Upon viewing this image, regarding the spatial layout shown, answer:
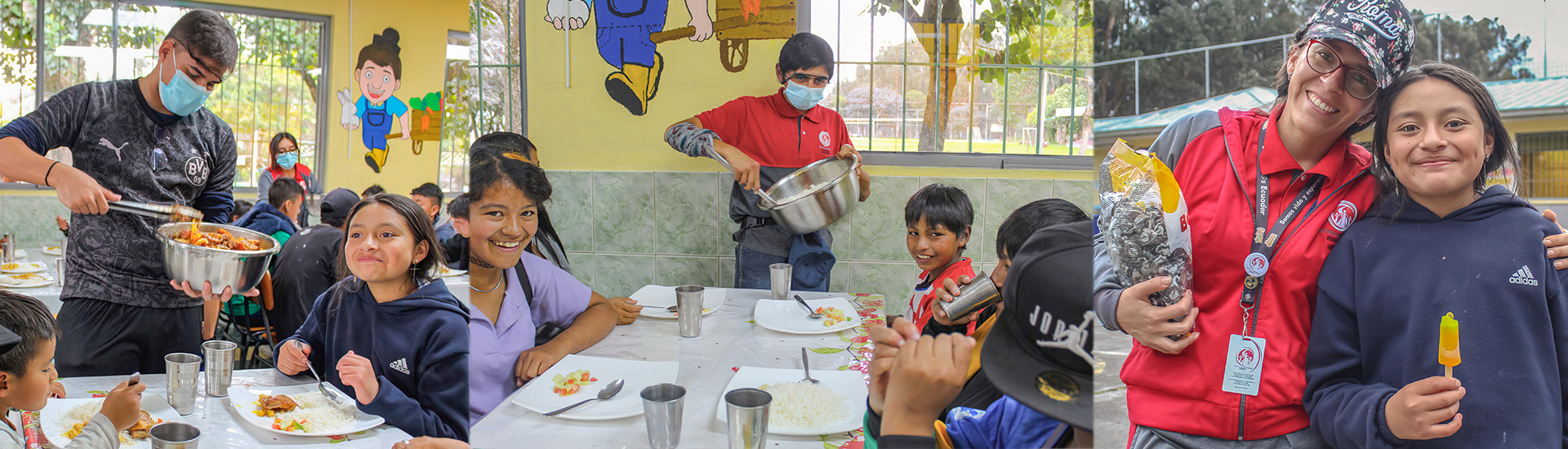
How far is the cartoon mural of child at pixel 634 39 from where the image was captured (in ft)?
1.95

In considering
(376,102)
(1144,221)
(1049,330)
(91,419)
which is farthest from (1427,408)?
(376,102)

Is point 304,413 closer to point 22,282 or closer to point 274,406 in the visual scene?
point 274,406

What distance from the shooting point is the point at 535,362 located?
695 millimetres

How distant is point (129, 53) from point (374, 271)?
5.28 m

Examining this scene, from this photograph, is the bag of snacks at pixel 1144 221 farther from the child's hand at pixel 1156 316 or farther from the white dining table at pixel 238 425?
the white dining table at pixel 238 425

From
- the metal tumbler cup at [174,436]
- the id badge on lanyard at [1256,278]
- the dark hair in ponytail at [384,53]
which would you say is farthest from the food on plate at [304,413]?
the dark hair in ponytail at [384,53]

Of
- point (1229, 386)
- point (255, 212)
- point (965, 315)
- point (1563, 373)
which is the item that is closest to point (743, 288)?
point (965, 315)

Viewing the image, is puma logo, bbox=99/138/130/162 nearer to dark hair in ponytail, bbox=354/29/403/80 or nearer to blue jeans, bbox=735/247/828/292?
blue jeans, bbox=735/247/828/292

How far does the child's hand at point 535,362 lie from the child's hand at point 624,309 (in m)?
0.07

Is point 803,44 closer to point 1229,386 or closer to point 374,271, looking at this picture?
point 374,271

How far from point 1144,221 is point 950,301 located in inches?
23.9

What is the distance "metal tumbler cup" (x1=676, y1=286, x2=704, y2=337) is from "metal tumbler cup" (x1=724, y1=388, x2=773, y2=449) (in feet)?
0.20

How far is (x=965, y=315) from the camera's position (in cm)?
57

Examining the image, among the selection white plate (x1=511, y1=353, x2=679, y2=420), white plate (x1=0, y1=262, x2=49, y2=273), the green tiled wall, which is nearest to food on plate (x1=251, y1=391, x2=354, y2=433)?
white plate (x1=511, y1=353, x2=679, y2=420)
